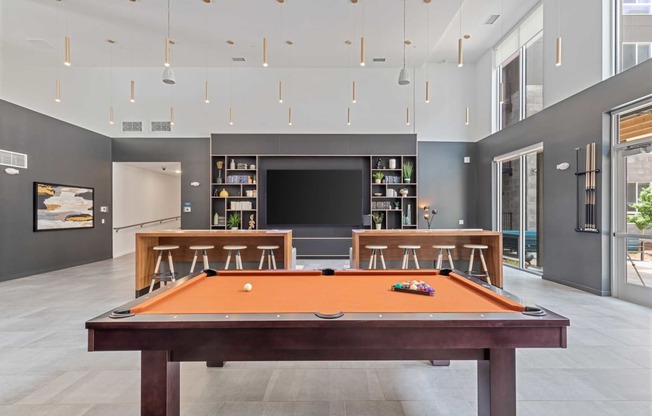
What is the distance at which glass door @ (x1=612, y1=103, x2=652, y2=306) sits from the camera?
14.1 feet

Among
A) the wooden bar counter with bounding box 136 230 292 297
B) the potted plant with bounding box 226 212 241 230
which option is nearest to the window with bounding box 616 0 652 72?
the wooden bar counter with bounding box 136 230 292 297

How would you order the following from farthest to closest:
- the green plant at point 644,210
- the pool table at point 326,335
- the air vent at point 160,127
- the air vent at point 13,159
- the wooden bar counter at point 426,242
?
the air vent at point 160,127 → the air vent at point 13,159 → the wooden bar counter at point 426,242 → the green plant at point 644,210 → the pool table at point 326,335

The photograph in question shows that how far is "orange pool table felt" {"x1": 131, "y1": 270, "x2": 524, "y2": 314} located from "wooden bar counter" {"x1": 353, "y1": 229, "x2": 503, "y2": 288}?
273 centimetres

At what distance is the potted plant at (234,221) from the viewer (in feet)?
26.2

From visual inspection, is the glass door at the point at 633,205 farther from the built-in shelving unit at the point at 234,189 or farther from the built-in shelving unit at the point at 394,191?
the built-in shelving unit at the point at 234,189

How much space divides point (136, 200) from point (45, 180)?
303 centimetres

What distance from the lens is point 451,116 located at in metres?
8.64

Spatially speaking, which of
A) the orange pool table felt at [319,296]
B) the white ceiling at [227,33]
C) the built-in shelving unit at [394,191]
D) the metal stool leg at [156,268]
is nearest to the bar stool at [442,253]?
the built-in shelving unit at [394,191]

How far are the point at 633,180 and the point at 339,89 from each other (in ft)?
20.6

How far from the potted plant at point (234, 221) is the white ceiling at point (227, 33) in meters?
2.34

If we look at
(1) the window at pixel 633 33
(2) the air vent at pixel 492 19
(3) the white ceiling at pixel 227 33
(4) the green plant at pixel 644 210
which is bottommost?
(4) the green plant at pixel 644 210

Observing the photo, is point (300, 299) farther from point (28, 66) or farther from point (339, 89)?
point (28, 66)

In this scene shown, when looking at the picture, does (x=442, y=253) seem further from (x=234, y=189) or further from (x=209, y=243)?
(x=234, y=189)

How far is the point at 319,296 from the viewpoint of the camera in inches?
76.2
